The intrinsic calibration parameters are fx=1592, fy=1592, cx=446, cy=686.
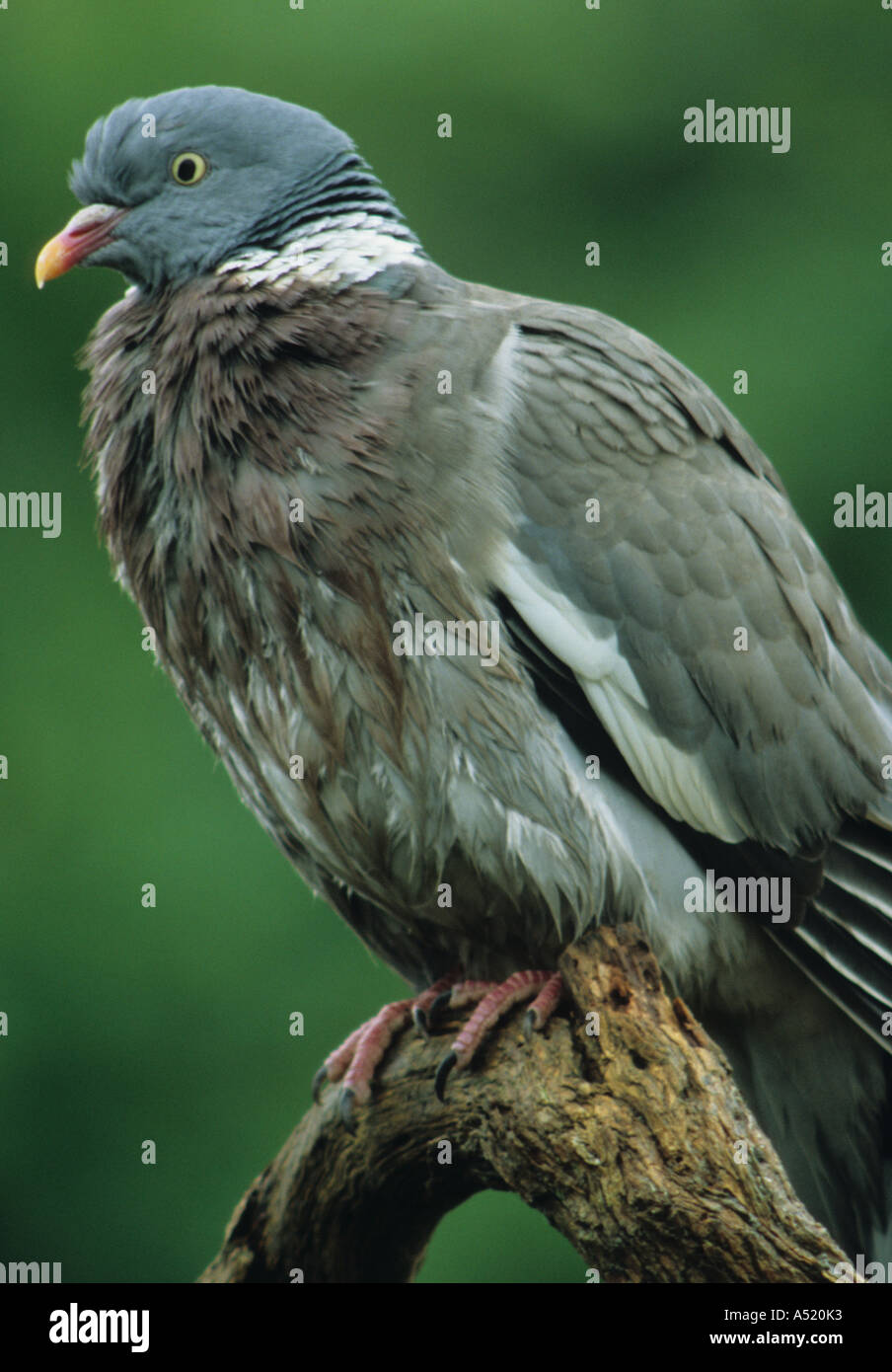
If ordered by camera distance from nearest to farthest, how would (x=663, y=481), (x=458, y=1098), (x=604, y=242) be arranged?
(x=458, y=1098), (x=663, y=481), (x=604, y=242)

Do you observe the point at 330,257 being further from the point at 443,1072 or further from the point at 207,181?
the point at 443,1072

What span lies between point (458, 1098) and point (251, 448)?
4.02 ft

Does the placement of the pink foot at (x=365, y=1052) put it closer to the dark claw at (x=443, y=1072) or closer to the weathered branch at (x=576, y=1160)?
the weathered branch at (x=576, y=1160)

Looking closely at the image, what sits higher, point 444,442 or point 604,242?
point 604,242

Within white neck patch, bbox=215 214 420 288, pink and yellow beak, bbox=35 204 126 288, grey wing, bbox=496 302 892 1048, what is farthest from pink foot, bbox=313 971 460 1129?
pink and yellow beak, bbox=35 204 126 288

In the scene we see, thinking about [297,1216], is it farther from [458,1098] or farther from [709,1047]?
[709,1047]

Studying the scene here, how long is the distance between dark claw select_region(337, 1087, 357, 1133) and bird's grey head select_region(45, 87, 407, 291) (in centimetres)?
160

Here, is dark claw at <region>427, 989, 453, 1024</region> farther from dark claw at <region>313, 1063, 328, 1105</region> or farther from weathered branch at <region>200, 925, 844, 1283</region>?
dark claw at <region>313, 1063, 328, 1105</region>

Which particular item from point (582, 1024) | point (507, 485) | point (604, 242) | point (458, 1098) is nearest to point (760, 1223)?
point (582, 1024)

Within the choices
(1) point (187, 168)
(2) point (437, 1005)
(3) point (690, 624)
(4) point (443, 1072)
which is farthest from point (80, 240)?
(4) point (443, 1072)

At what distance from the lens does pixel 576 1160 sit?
248cm

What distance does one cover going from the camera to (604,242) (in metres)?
5.50

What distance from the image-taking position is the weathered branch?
7.64ft
